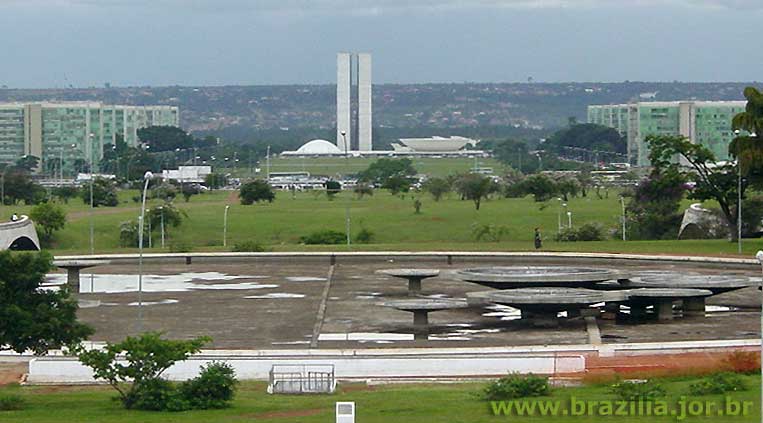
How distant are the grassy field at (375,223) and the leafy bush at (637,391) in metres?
39.7

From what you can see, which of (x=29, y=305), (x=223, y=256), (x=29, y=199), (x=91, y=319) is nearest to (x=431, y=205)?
(x=29, y=199)

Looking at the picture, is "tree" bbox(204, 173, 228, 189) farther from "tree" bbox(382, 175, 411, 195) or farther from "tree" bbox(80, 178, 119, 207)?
"tree" bbox(80, 178, 119, 207)

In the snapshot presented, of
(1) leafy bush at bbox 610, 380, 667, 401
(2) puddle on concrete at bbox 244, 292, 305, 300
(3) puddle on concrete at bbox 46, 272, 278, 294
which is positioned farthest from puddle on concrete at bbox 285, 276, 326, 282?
(1) leafy bush at bbox 610, 380, 667, 401

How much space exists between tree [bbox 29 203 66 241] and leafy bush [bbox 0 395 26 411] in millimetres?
57217

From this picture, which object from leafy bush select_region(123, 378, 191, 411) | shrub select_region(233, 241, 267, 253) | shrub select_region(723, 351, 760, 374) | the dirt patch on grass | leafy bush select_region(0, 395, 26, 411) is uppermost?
shrub select_region(233, 241, 267, 253)

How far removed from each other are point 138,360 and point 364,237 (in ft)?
183

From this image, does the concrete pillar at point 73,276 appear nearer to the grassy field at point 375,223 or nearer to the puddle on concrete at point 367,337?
the puddle on concrete at point 367,337

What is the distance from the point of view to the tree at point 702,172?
7119 cm

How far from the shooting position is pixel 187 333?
44.7 m

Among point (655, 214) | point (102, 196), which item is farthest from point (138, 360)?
point (102, 196)

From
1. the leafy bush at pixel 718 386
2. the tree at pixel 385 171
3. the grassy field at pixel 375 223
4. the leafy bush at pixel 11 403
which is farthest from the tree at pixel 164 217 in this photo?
the tree at pixel 385 171

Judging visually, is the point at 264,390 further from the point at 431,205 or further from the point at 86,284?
the point at 431,205

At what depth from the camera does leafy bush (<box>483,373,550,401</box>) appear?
103ft

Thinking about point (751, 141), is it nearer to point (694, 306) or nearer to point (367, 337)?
point (694, 306)
